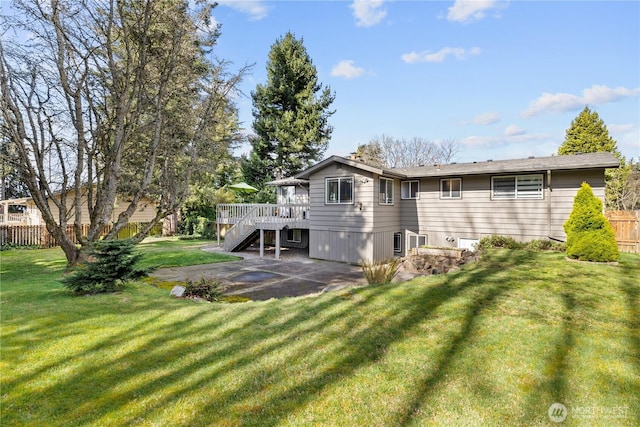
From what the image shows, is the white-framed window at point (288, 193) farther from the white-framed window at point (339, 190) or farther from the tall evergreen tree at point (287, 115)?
the tall evergreen tree at point (287, 115)

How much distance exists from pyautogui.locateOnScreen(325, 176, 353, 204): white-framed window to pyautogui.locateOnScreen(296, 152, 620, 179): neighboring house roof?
0.74 meters

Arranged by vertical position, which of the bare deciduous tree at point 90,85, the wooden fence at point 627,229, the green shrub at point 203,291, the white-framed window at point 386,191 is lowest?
the green shrub at point 203,291

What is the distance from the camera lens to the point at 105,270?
6594mm

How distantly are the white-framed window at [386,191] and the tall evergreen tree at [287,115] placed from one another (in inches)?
492

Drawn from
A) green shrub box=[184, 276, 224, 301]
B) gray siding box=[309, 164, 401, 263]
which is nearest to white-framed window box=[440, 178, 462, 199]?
gray siding box=[309, 164, 401, 263]

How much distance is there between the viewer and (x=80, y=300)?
19.5 ft

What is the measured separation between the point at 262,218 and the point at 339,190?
4240 mm

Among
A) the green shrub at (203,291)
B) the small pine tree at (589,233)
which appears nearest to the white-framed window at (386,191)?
the small pine tree at (589,233)

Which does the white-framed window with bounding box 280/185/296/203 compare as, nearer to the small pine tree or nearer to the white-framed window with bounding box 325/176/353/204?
the white-framed window with bounding box 325/176/353/204

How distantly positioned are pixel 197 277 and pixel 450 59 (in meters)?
15.0

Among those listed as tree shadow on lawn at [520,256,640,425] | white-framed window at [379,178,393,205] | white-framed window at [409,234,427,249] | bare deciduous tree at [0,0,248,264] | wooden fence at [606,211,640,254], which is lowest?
tree shadow on lawn at [520,256,640,425]

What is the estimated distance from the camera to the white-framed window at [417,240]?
14.6 m

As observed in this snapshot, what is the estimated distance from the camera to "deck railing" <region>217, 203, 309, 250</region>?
611 inches

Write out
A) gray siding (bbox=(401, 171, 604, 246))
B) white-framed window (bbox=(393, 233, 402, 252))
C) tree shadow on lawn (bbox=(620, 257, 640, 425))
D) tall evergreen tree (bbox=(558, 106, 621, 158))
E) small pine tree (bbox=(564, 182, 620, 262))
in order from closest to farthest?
tree shadow on lawn (bbox=(620, 257, 640, 425)) → small pine tree (bbox=(564, 182, 620, 262)) → gray siding (bbox=(401, 171, 604, 246)) → white-framed window (bbox=(393, 233, 402, 252)) → tall evergreen tree (bbox=(558, 106, 621, 158))
